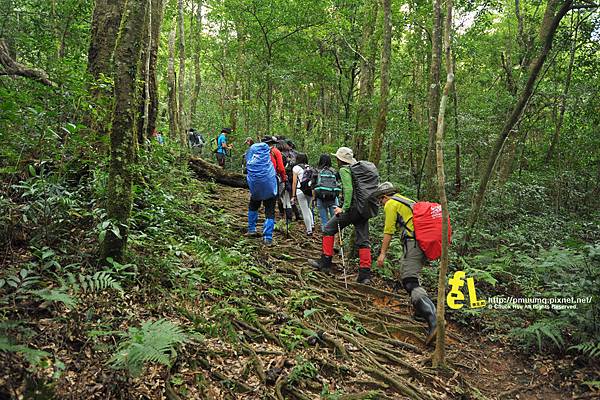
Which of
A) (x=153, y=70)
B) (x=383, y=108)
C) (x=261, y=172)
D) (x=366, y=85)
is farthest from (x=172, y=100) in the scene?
(x=383, y=108)

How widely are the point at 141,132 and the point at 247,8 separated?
10633 millimetres

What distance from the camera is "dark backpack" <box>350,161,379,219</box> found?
6906mm

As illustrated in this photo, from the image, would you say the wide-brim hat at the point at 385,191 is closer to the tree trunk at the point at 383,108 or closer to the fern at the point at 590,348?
the tree trunk at the point at 383,108

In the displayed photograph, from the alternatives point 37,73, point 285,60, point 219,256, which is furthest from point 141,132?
point 285,60

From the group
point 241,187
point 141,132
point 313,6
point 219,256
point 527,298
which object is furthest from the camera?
point 313,6

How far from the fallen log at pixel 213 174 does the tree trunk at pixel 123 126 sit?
27.7ft

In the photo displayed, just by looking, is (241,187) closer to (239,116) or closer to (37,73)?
(37,73)

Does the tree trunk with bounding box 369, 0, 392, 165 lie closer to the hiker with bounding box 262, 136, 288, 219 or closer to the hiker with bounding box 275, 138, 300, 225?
the hiker with bounding box 262, 136, 288, 219

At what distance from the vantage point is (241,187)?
1374 centimetres

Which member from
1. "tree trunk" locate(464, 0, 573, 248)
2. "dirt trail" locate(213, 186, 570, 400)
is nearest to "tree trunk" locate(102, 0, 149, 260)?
"dirt trail" locate(213, 186, 570, 400)

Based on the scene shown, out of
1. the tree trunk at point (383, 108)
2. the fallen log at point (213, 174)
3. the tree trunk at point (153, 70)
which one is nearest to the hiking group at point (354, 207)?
the tree trunk at point (383, 108)

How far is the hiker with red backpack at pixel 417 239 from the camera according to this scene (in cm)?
555

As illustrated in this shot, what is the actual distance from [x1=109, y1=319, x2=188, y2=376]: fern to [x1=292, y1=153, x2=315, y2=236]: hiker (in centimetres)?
630

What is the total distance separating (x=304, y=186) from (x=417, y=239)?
410cm
